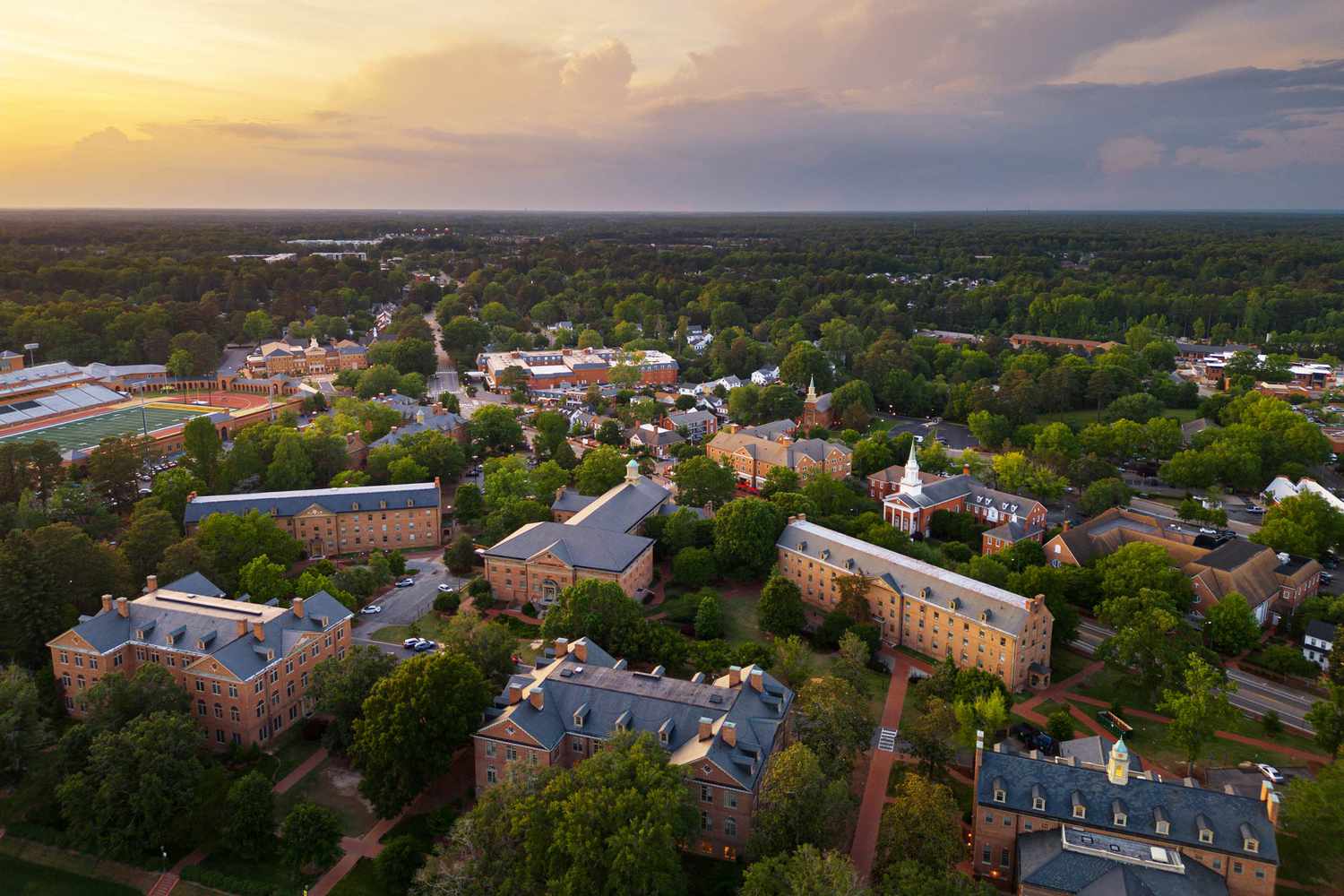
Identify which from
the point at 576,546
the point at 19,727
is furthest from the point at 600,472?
the point at 19,727

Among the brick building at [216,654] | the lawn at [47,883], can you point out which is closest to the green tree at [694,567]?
the brick building at [216,654]

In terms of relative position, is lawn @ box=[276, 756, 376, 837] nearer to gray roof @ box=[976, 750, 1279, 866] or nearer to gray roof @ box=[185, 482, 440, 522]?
gray roof @ box=[976, 750, 1279, 866]

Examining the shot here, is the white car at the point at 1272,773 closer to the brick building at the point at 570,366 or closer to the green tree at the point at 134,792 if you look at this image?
the green tree at the point at 134,792

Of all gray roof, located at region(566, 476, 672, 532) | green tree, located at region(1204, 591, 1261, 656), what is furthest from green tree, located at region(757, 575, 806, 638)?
green tree, located at region(1204, 591, 1261, 656)

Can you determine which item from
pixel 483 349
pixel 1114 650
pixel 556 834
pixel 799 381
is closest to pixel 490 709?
pixel 556 834

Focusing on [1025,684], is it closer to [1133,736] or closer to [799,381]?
[1133,736]

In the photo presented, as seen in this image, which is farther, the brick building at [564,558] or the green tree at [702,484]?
the green tree at [702,484]
